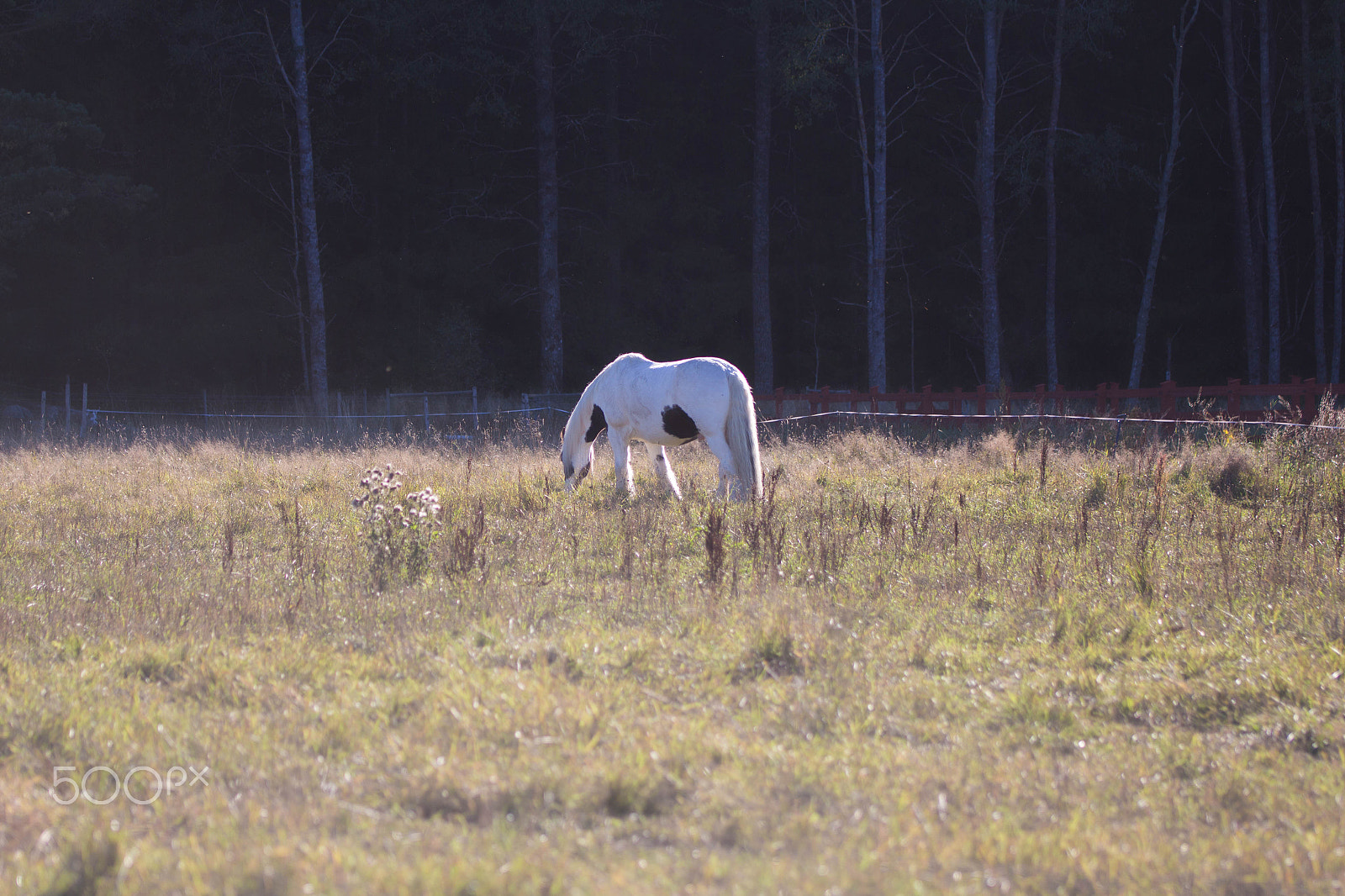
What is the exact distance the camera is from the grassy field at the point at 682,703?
265 cm

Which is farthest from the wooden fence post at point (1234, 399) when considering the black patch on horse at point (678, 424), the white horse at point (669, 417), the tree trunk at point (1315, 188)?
the tree trunk at point (1315, 188)

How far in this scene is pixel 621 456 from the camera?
9.30 m

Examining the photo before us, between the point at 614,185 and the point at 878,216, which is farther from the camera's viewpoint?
the point at 614,185

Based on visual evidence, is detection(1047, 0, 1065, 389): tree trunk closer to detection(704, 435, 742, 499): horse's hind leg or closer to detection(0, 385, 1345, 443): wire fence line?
detection(0, 385, 1345, 443): wire fence line

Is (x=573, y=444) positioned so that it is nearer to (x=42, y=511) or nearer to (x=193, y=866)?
(x=42, y=511)

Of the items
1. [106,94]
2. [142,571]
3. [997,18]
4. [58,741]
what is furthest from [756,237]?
[58,741]

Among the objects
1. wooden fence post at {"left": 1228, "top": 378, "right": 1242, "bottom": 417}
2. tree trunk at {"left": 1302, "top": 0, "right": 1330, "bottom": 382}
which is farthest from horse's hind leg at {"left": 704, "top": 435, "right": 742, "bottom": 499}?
tree trunk at {"left": 1302, "top": 0, "right": 1330, "bottom": 382}

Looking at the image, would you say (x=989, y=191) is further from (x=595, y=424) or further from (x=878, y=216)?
(x=595, y=424)

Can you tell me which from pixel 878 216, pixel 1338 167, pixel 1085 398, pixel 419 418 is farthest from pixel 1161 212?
pixel 419 418

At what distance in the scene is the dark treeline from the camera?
23781 millimetres

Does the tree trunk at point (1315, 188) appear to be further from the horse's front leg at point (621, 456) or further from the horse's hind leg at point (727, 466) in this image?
the horse's front leg at point (621, 456)

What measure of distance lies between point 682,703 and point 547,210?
72.2 feet

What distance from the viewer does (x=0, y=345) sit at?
2689 cm

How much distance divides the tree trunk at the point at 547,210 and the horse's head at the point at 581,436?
46.7ft
